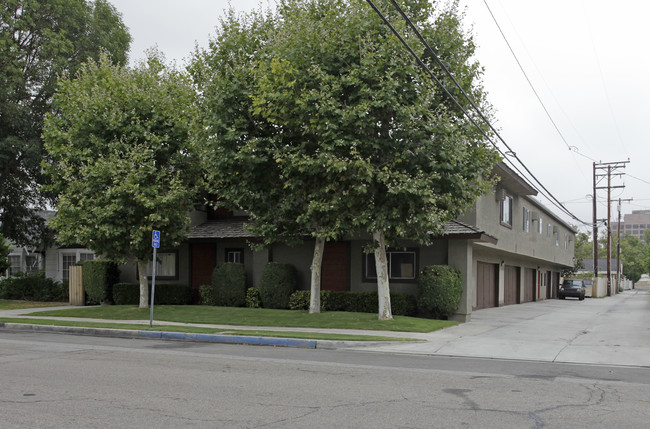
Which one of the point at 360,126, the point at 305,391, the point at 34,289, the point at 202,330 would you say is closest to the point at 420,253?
the point at 360,126

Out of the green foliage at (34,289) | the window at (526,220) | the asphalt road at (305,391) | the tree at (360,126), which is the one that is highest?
the tree at (360,126)

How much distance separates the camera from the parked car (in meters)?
41.8

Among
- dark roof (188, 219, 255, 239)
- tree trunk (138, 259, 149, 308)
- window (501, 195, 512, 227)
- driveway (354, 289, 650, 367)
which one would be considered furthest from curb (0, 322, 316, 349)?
window (501, 195, 512, 227)

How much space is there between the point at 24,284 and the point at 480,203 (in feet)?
71.6

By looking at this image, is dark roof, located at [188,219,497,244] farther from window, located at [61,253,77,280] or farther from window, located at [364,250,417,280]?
window, located at [61,253,77,280]

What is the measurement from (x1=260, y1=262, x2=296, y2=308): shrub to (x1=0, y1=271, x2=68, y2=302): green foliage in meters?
11.1

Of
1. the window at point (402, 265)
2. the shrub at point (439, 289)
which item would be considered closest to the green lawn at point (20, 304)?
the window at point (402, 265)

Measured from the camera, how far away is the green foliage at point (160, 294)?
76.5ft

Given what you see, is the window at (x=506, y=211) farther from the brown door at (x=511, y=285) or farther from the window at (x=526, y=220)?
the brown door at (x=511, y=285)

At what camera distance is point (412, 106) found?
14680 millimetres

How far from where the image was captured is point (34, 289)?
27.2 m

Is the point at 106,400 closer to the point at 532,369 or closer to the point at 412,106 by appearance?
the point at 532,369

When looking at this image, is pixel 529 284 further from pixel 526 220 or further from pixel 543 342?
pixel 543 342

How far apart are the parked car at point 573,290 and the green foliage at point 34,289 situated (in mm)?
34088
